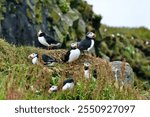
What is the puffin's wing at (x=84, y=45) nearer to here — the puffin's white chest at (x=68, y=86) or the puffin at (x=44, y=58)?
the puffin at (x=44, y=58)

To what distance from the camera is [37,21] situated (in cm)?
2828

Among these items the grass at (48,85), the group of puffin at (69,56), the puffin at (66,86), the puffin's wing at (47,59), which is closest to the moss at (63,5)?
the group of puffin at (69,56)

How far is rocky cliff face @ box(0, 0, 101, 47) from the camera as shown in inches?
1083

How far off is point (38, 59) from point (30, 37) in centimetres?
1004

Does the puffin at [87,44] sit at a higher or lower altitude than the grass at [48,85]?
lower

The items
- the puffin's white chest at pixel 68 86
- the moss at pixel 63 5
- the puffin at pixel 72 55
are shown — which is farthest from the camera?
the moss at pixel 63 5

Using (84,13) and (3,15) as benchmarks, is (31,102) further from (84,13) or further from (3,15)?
(84,13)

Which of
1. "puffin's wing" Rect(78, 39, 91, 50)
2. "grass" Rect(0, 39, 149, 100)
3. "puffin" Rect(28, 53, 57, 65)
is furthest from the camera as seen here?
"puffin's wing" Rect(78, 39, 91, 50)

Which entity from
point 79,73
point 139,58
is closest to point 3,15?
point 79,73

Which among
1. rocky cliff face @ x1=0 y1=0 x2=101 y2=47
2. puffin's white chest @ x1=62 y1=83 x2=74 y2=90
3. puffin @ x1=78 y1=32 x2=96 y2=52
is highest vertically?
puffin's white chest @ x1=62 y1=83 x2=74 y2=90

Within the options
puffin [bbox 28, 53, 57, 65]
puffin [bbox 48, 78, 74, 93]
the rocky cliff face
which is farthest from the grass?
the rocky cliff face

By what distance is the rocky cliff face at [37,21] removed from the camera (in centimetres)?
2750

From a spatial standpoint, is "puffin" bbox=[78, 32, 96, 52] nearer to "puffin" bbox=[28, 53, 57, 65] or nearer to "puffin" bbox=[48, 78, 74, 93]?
"puffin" bbox=[28, 53, 57, 65]

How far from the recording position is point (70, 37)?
99.2 ft
